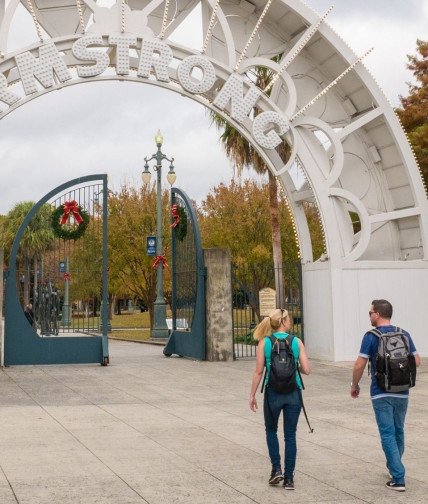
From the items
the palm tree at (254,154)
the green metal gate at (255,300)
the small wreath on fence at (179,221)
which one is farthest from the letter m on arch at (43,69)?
the palm tree at (254,154)

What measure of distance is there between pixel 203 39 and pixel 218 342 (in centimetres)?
701

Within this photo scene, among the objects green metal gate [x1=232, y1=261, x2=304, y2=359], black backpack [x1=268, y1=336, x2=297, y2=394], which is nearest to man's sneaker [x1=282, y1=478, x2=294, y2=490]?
black backpack [x1=268, y1=336, x2=297, y2=394]

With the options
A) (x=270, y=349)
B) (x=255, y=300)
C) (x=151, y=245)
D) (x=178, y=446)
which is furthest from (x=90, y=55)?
(x=151, y=245)

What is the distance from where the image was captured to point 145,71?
17.5 metres

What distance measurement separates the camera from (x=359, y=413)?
35.4 feet

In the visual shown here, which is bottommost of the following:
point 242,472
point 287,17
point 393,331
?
point 242,472

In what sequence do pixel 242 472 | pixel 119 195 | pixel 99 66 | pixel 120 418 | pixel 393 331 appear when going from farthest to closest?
pixel 119 195
pixel 99 66
pixel 120 418
pixel 242 472
pixel 393 331

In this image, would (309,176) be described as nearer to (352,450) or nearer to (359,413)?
(359,413)

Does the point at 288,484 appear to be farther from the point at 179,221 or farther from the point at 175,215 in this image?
the point at 175,215

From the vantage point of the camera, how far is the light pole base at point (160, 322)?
3072 centimetres

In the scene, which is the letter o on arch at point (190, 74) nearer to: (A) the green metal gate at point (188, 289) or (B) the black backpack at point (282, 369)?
(A) the green metal gate at point (188, 289)

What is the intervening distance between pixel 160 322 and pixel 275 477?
24708 millimetres

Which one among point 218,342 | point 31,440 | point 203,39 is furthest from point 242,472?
point 203,39

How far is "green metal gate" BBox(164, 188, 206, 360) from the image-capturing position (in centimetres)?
1892
